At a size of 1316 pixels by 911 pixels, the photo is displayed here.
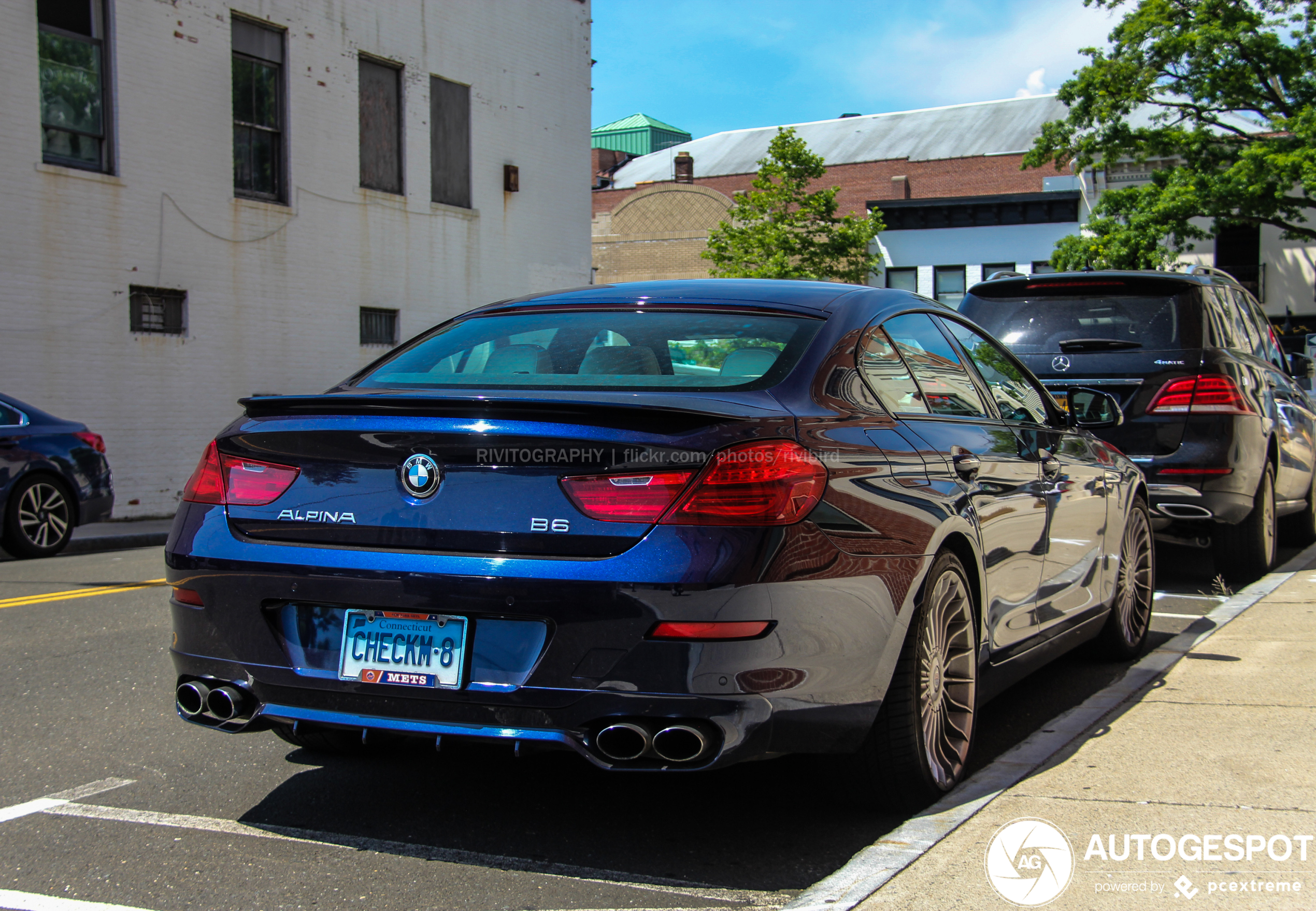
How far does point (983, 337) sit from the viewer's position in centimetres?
512

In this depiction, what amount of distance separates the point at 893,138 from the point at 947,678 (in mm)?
58356

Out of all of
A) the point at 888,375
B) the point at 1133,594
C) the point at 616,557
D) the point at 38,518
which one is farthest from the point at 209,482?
the point at 38,518

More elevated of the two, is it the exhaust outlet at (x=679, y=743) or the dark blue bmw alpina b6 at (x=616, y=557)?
the dark blue bmw alpina b6 at (x=616, y=557)

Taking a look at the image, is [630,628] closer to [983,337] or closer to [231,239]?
[983,337]

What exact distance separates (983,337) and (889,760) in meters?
2.13

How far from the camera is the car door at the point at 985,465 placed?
4.09 metres

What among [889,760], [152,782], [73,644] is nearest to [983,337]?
[889,760]

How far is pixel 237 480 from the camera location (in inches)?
140

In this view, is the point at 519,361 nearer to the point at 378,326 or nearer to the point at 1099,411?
the point at 1099,411

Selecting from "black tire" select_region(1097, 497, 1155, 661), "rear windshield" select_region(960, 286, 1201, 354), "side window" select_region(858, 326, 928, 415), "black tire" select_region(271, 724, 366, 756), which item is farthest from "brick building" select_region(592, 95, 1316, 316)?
"black tire" select_region(271, 724, 366, 756)

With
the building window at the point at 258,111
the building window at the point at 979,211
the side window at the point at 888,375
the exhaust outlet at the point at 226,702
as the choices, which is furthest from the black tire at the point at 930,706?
the building window at the point at 979,211

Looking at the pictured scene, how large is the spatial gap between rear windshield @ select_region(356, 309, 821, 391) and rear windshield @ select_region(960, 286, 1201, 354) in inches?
164

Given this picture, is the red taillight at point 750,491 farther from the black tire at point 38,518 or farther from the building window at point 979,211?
the building window at point 979,211

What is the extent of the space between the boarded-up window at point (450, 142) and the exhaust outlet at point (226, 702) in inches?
720
